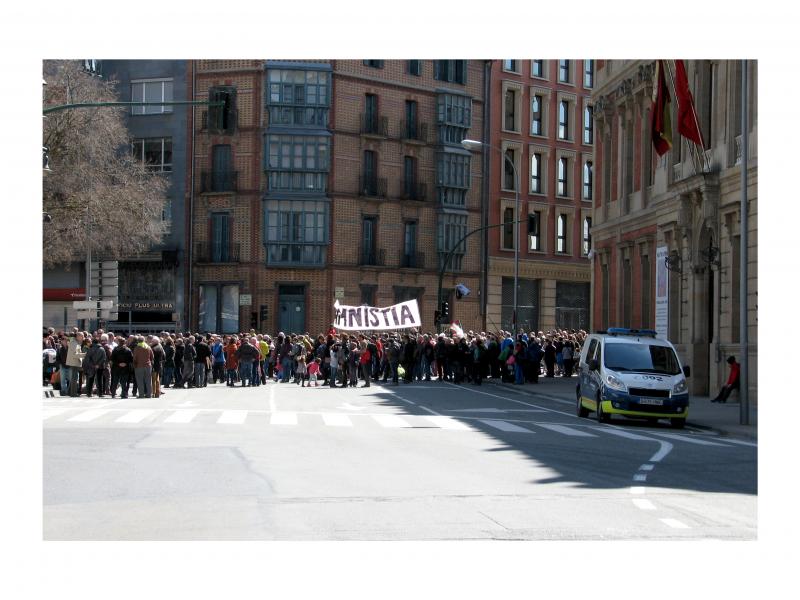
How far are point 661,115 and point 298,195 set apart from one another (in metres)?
28.3

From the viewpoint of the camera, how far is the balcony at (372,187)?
66000mm

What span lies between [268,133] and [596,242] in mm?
18574

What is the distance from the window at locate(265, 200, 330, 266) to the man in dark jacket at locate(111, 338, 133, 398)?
1091 inches

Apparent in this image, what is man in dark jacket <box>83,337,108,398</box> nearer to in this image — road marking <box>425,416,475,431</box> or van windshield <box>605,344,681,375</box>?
road marking <box>425,416,475,431</box>

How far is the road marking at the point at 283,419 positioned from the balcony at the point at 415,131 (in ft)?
132

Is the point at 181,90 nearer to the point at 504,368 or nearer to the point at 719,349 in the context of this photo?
the point at 504,368

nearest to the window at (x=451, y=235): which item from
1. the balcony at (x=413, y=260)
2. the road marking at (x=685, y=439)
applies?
the balcony at (x=413, y=260)

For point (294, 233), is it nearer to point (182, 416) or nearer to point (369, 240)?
point (369, 240)

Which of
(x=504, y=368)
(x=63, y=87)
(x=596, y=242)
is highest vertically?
(x=63, y=87)

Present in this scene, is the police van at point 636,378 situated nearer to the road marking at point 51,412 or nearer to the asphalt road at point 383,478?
the asphalt road at point 383,478

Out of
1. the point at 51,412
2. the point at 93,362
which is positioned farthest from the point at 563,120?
the point at 51,412
